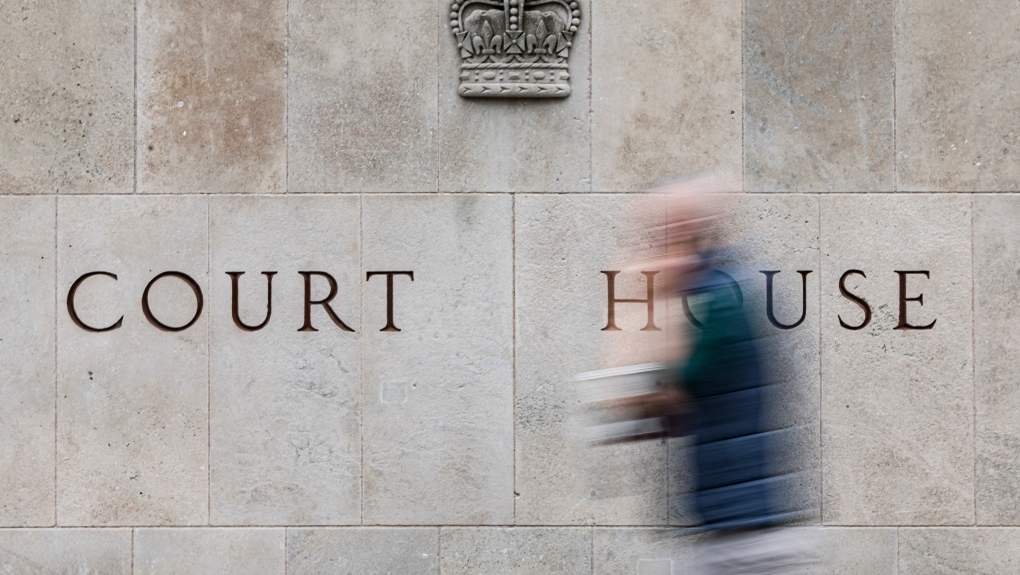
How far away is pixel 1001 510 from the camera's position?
21.9ft

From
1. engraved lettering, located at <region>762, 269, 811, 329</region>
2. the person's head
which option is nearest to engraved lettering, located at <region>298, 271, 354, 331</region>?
engraved lettering, located at <region>762, 269, 811, 329</region>

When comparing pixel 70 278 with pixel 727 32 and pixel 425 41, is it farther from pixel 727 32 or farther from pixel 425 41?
pixel 727 32

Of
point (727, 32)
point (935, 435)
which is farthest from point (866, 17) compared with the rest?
point (935, 435)

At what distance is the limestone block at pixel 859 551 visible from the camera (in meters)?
6.66

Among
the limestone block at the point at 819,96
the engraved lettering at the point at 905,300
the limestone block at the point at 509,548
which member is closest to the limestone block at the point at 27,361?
the limestone block at the point at 509,548

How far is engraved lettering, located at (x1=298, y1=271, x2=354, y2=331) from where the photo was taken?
6.75 metres

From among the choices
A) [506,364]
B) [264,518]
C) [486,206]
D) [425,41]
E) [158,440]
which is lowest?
[264,518]

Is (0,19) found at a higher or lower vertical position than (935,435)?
higher

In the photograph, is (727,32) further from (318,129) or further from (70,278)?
(70,278)

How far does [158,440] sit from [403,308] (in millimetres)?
1743

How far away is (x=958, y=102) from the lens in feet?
22.1

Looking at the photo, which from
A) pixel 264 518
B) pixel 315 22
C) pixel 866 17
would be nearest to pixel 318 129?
pixel 315 22

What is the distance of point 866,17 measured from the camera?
6770mm

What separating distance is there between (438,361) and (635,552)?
1710 mm
